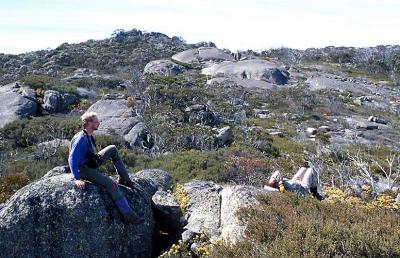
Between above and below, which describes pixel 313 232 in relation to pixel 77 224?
above

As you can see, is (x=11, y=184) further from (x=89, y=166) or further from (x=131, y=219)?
(x=131, y=219)

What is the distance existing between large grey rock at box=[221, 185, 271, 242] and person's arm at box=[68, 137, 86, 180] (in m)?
2.29

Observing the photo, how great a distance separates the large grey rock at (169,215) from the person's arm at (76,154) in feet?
5.57

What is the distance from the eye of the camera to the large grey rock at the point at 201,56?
2647 inches

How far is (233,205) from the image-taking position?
761cm

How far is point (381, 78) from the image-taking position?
71.2 meters

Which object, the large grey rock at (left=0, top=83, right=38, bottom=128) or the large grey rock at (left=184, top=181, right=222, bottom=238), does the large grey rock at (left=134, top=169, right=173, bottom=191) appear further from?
the large grey rock at (left=0, top=83, right=38, bottom=128)

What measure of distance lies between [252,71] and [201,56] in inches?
597

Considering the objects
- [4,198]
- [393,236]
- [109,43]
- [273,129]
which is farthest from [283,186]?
[109,43]

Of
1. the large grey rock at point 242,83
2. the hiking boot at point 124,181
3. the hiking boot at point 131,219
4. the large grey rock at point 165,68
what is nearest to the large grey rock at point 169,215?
the hiking boot at point 124,181

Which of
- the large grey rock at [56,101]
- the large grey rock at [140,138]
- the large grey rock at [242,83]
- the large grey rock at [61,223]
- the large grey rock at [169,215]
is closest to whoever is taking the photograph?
the large grey rock at [61,223]

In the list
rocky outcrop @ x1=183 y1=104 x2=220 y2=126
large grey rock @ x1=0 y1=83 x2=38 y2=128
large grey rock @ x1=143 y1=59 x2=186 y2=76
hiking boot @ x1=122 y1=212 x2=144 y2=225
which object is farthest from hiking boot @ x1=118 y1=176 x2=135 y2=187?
large grey rock @ x1=143 y1=59 x2=186 y2=76

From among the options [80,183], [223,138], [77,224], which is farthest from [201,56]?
[77,224]

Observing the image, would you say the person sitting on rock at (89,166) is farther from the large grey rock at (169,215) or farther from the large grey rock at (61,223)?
the large grey rock at (169,215)
